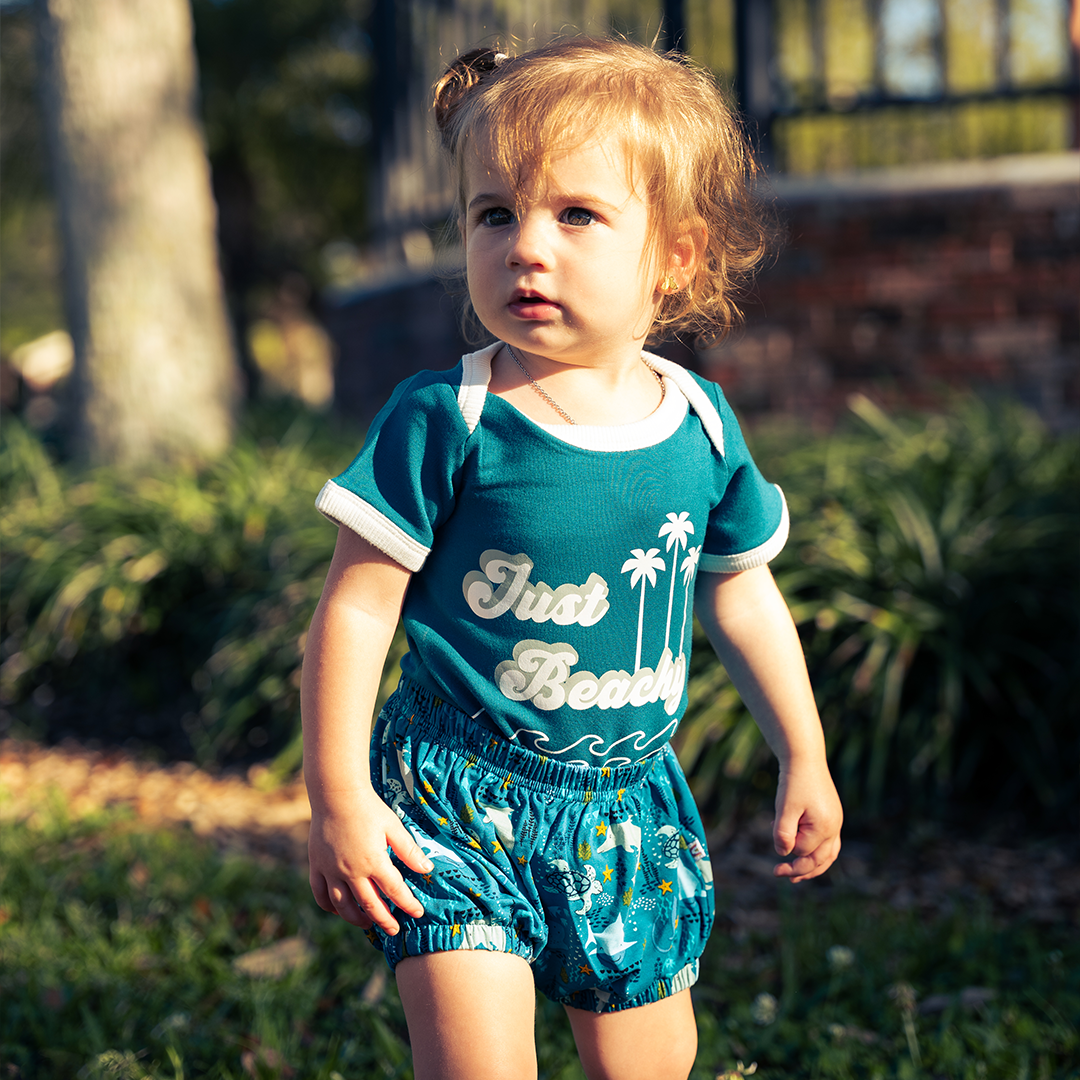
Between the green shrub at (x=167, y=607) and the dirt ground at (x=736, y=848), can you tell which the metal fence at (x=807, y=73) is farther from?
the dirt ground at (x=736, y=848)

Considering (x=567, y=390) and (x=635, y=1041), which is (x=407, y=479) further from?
(x=635, y=1041)

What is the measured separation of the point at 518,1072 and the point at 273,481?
386 centimetres

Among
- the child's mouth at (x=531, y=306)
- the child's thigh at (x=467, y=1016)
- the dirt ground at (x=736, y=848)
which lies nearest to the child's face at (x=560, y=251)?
the child's mouth at (x=531, y=306)

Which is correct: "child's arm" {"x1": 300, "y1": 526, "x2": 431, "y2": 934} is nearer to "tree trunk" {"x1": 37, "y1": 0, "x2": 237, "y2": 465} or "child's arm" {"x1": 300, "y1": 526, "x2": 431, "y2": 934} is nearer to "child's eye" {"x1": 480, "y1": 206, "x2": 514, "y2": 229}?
"child's eye" {"x1": 480, "y1": 206, "x2": 514, "y2": 229}

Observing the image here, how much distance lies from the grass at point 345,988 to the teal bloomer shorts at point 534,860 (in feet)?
2.47

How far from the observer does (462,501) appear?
1.44 m

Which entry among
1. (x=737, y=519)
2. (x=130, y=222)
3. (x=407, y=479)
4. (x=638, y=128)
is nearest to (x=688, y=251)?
(x=638, y=128)

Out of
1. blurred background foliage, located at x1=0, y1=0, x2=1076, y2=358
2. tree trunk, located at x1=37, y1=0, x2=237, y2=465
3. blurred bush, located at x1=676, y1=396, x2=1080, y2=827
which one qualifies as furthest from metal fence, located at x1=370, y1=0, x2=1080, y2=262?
blurred bush, located at x1=676, y1=396, x2=1080, y2=827

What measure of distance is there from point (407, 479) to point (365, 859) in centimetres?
46

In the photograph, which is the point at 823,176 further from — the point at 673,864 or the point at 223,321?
the point at 673,864

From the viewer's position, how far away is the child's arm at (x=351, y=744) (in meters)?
1.35

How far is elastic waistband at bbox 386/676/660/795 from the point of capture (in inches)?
57.9

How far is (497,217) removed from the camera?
144 cm

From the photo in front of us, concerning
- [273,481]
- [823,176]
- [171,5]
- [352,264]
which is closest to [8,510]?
[273,481]
